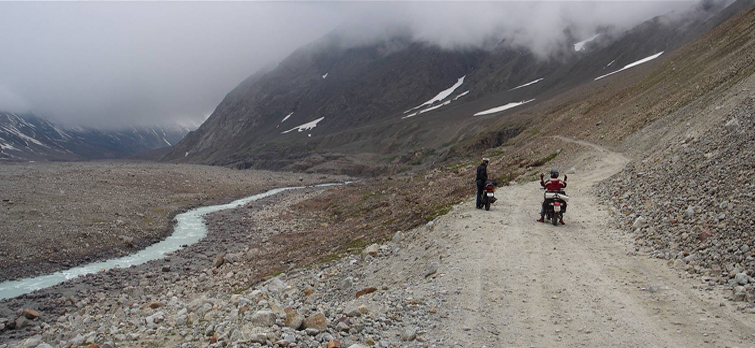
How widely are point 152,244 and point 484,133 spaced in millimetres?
66424

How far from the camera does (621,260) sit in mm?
10711

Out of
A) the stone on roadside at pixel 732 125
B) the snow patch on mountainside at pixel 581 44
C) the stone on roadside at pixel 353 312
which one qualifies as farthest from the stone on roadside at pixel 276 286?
the snow patch on mountainside at pixel 581 44

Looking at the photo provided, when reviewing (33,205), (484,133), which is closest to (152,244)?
(33,205)

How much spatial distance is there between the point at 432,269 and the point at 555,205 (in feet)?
18.9

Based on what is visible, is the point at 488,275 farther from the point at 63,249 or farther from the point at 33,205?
the point at 33,205

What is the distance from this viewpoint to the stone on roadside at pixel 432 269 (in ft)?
36.2

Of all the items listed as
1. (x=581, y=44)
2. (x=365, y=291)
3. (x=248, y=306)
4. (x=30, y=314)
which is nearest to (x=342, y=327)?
(x=365, y=291)

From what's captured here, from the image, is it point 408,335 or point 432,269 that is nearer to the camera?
point 408,335

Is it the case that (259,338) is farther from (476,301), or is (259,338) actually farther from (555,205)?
(555,205)

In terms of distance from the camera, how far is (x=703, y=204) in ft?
37.9

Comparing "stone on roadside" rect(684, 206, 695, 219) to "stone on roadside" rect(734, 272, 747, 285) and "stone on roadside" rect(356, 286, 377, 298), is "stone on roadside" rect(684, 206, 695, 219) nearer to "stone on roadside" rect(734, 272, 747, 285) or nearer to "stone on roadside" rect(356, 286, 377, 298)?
"stone on roadside" rect(734, 272, 747, 285)

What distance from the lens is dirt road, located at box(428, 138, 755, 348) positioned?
7.04 metres

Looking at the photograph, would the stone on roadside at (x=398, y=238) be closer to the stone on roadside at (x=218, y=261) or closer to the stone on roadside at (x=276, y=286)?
the stone on roadside at (x=276, y=286)

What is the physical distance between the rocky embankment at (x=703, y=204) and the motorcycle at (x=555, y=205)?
1743 millimetres
